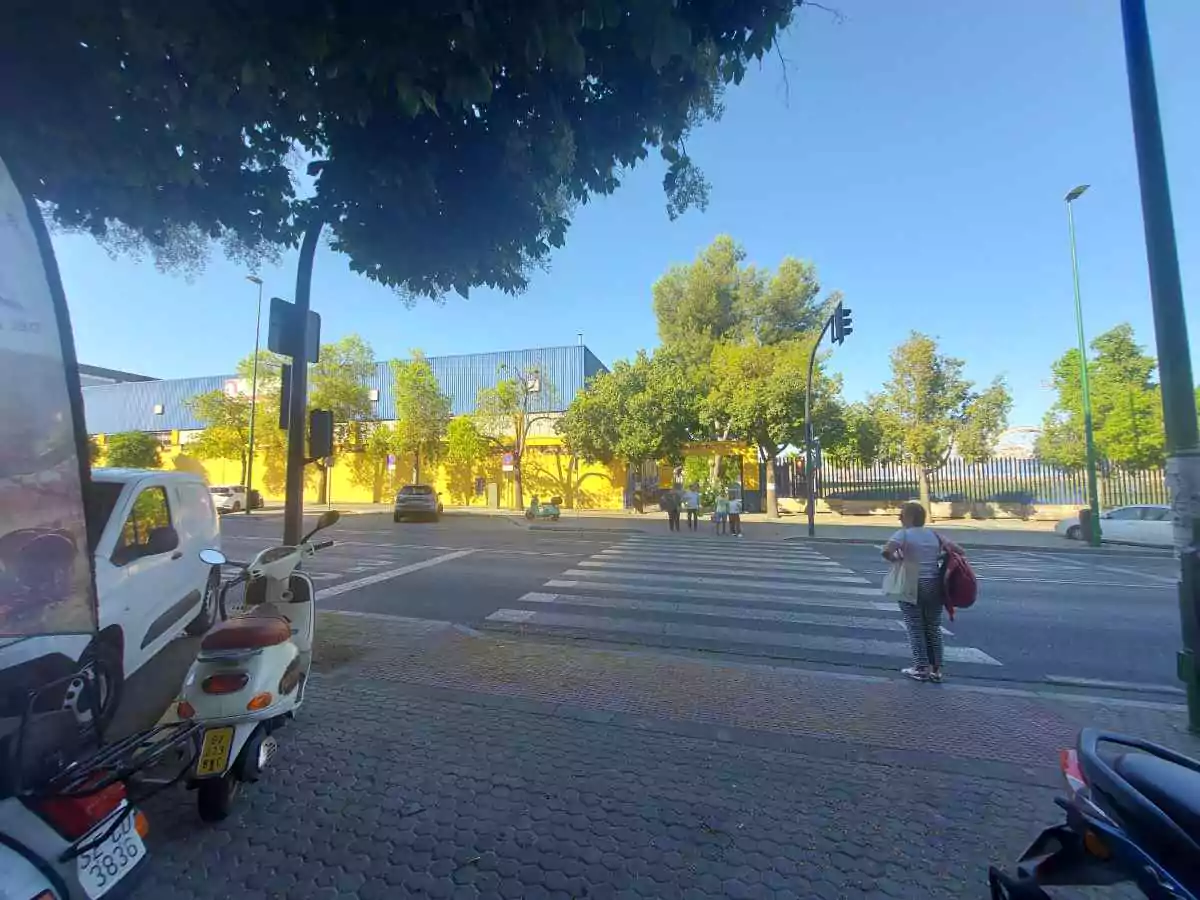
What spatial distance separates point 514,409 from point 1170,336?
26710 millimetres

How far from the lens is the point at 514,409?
95.8 ft

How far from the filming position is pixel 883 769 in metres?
3.38

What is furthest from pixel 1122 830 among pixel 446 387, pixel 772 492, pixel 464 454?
pixel 446 387

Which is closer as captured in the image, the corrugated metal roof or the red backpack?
the red backpack

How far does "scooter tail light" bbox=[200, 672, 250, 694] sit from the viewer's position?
2.86 meters

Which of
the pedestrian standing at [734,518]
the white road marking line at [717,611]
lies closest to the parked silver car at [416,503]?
the pedestrian standing at [734,518]

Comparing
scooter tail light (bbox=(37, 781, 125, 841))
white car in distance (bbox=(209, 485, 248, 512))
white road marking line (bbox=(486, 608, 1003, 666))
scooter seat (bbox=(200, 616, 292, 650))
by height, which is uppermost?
white car in distance (bbox=(209, 485, 248, 512))

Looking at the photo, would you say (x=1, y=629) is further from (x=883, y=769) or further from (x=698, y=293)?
(x=698, y=293)

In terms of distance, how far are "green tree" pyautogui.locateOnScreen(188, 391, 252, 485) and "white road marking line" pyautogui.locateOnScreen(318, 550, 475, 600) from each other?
24.4m

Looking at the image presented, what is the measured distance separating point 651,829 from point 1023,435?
50077mm

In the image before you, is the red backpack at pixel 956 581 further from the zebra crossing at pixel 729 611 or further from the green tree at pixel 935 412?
the green tree at pixel 935 412

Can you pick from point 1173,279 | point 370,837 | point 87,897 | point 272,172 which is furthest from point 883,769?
point 272,172

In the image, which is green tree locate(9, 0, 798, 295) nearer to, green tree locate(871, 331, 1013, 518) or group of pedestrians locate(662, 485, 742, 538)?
group of pedestrians locate(662, 485, 742, 538)

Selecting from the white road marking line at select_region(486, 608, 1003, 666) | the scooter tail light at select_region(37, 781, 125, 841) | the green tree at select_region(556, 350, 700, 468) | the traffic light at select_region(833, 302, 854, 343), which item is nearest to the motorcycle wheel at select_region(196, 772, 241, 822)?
the scooter tail light at select_region(37, 781, 125, 841)
